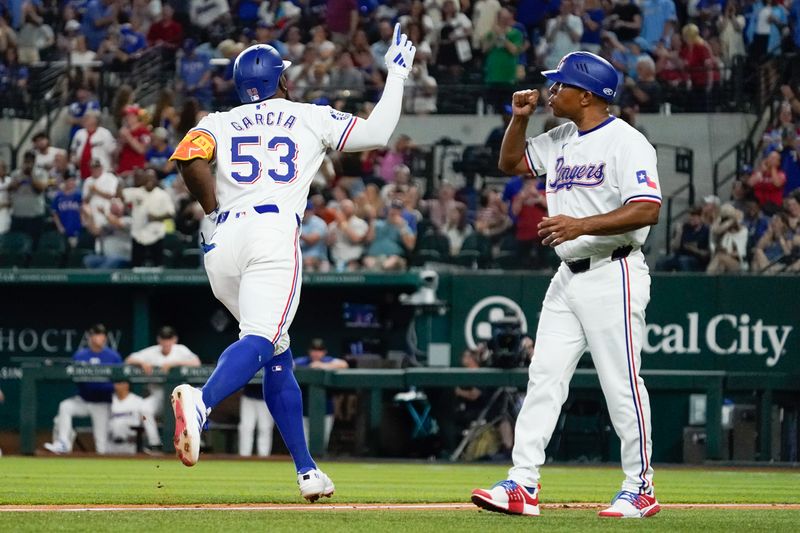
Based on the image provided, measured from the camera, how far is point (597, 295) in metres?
6.19

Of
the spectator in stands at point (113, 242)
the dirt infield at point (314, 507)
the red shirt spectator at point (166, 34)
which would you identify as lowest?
the dirt infield at point (314, 507)

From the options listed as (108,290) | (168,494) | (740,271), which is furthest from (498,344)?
(168,494)

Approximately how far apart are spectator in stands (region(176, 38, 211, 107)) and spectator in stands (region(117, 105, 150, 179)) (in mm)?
1172

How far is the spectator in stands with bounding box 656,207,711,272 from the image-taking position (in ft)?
49.9

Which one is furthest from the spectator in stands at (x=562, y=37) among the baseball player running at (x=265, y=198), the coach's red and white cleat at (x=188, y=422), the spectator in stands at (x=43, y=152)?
the coach's red and white cleat at (x=188, y=422)

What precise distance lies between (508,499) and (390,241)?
382 inches

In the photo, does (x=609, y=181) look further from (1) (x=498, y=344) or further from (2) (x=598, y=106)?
(1) (x=498, y=344)

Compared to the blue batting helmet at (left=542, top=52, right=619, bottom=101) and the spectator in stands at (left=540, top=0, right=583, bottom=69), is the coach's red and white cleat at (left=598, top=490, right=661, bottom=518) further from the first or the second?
the spectator in stands at (left=540, top=0, right=583, bottom=69)

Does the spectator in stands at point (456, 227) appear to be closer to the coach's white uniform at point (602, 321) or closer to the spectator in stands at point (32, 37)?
the spectator in stands at point (32, 37)

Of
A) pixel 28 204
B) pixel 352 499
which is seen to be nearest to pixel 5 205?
pixel 28 204

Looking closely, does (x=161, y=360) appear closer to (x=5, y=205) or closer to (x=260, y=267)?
(x=5, y=205)

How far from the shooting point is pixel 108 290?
17.2 meters

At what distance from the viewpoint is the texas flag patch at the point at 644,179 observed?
6059 mm

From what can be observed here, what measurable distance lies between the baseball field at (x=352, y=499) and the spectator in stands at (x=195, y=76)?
7.02 meters
